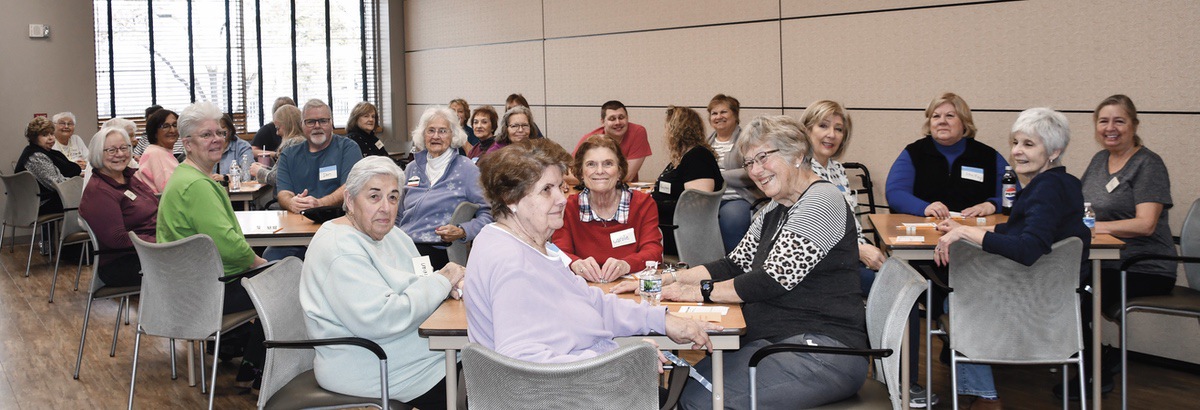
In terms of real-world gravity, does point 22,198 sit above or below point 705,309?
above

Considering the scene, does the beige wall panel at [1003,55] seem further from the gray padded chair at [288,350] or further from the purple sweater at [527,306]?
the gray padded chair at [288,350]

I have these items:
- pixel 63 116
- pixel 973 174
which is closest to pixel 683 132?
pixel 973 174

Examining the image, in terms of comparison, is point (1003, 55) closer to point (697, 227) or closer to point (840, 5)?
point (840, 5)

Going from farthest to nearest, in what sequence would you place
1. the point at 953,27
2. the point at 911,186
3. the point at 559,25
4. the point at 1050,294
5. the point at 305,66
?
the point at 305,66 → the point at 559,25 → the point at 953,27 → the point at 911,186 → the point at 1050,294

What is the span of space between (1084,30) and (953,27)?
2.74 feet

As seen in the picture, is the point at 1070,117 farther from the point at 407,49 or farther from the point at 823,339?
the point at 407,49

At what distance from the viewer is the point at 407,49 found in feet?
40.0

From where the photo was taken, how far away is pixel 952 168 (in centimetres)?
525

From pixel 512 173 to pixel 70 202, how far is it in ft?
18.4

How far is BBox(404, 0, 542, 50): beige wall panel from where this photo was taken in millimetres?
9984

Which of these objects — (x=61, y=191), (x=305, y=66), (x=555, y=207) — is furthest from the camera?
(x=305, y=66)

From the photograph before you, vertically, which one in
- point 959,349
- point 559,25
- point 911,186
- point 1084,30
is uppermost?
point 559,25

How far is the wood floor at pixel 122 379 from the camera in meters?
4.63

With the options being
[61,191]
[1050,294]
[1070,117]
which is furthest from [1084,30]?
[61,191]
